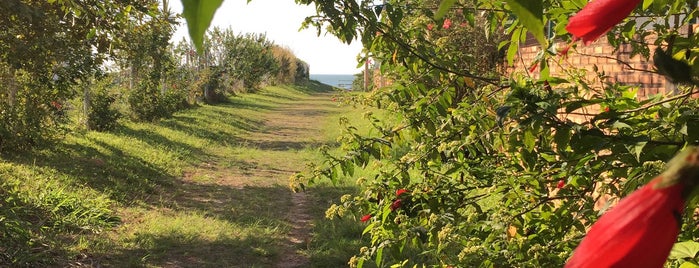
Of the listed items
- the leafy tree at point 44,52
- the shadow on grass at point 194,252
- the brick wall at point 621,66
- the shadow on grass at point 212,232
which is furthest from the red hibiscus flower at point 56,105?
the brick wall at point 621,66

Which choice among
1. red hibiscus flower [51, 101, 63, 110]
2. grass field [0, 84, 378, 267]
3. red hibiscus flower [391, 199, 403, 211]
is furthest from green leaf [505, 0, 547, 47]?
red hibiscus flower [51, 101, 63, 110]

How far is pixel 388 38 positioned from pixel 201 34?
1.67 meters

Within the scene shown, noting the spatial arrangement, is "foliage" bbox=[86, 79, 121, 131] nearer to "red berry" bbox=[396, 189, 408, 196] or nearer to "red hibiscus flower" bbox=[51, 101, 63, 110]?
"red hibiscus flower" bbox=[51, 101, 63, 110]

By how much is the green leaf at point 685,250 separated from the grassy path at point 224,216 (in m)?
3.16

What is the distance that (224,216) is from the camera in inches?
205

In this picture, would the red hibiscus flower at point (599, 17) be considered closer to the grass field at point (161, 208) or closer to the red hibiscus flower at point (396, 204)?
the red hibiscus flower at point (396, 204)

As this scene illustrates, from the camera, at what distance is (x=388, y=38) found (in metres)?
1.92

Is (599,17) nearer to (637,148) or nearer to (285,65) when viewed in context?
(637,148)

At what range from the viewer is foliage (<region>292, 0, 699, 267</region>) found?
1.31 m

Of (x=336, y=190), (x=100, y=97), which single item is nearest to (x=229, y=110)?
Answer: (x=100, y=97)

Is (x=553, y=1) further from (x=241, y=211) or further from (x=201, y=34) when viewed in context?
(x=241, y=211)

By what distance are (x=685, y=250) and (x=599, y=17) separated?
102 centimetres

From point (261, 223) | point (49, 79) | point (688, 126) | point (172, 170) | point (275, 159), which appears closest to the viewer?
point (688, 126)

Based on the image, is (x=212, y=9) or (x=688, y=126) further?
(x=688, y=126)
